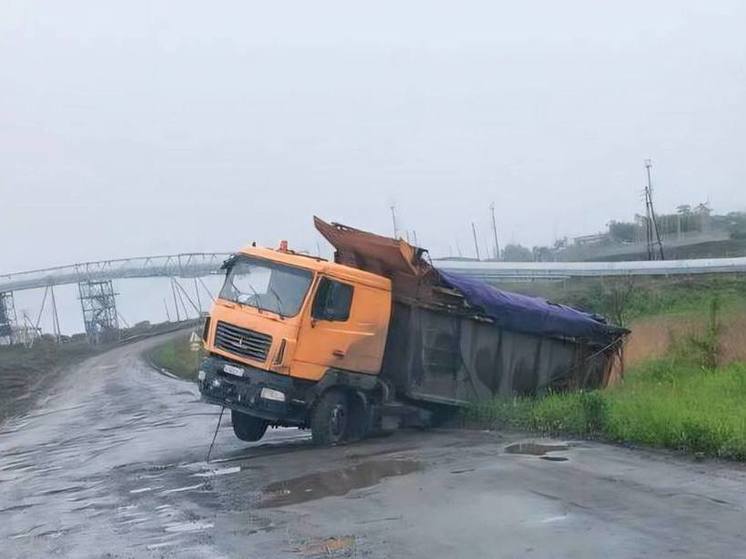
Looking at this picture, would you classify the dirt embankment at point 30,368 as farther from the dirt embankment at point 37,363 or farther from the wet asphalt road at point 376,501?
the wet asphalt road at point 376,501

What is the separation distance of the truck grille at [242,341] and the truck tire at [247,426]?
5.22ft

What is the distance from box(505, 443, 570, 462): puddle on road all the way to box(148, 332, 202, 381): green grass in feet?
68.4

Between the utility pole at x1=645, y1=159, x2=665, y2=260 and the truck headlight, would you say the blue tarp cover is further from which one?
the utility pole at x1=645, y1=159, x2=665, y2=260

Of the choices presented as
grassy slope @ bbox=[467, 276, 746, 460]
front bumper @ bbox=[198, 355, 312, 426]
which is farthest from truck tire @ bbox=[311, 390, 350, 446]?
grassy slope @ bbox=[467, 276, 746, 460]

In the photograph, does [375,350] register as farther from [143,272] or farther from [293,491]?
[143,272]

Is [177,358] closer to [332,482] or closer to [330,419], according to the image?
[330,419]

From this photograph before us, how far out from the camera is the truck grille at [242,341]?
585 inches

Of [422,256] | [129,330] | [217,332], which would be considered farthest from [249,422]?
[129,330]

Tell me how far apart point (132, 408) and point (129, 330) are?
4703 cm

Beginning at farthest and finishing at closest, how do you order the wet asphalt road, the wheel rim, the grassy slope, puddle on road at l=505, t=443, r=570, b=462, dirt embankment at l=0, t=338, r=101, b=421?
dirt embankment at l=0, t=338, r=101, b=421
the wheel rim
puddle on road at l=505, t=443, r=570, b=462
the grassy slope
the wet asphalt road

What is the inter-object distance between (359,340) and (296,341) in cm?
115

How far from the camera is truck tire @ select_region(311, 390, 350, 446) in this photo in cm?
1516

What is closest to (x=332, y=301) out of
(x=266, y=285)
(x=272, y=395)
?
(x=266, y=285)

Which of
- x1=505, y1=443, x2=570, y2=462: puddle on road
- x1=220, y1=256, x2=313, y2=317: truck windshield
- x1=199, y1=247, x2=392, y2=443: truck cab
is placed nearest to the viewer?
x1=505, y1=443, x2=570, y2=462: puddle on road
